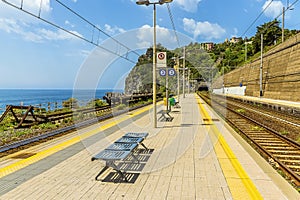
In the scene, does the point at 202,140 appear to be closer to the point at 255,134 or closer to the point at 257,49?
the point at 255,134

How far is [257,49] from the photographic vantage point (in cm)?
8075

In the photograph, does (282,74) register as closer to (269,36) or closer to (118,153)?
(118,153)

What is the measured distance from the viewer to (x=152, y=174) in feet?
16.0

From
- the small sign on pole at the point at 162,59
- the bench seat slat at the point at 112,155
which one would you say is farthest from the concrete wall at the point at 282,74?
the bench seat slat at the point at 112,155

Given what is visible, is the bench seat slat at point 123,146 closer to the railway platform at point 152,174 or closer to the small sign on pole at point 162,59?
the railway platform at point 152,174

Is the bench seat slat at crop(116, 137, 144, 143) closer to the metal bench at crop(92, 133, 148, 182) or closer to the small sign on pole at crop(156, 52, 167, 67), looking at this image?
the metal bench at crop(92, 133, 148, 182)

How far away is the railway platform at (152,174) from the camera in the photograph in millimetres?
3996

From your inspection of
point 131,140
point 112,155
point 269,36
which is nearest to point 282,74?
point 131,140

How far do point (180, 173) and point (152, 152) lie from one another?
169 centimetres

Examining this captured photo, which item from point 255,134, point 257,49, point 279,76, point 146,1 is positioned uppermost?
point 257,49

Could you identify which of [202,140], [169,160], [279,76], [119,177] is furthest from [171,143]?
[279,76]

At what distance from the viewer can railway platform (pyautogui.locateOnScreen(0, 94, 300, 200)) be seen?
13.1ft

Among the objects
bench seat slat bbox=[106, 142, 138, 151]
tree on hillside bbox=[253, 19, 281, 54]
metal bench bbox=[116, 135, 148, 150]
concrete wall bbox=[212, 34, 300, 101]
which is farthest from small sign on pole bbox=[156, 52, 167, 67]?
tree on hillside bbox=[253, 19, 281, 54]

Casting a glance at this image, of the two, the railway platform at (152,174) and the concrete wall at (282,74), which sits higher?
the concrete wall at (282,74)
